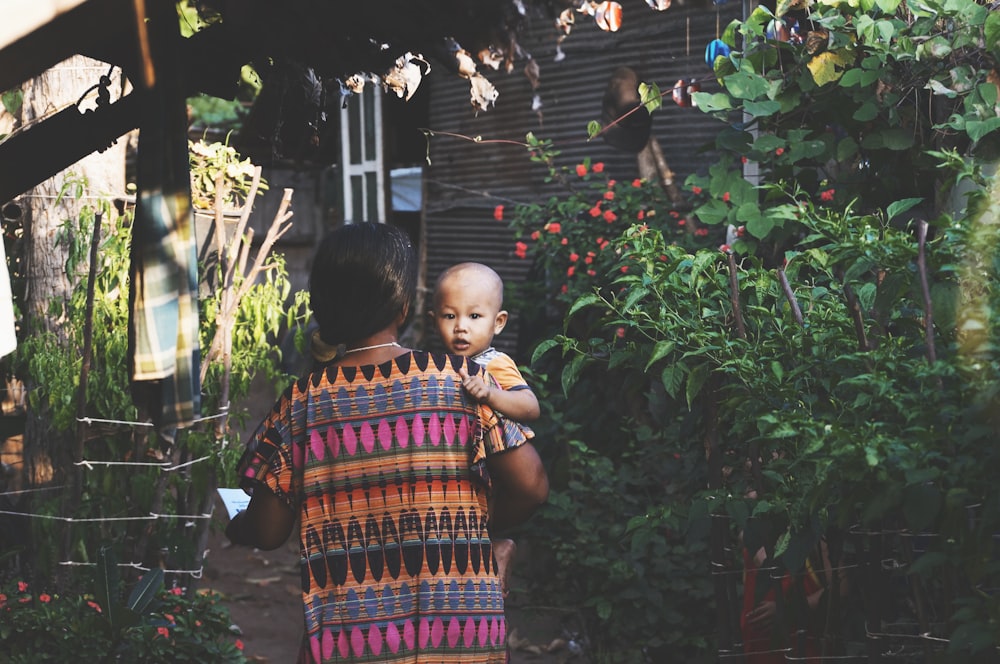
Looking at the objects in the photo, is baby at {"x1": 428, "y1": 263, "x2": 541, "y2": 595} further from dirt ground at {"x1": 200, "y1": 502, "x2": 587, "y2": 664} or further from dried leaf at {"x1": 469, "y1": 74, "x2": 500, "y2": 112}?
dirt ground at {"x1": 200, "y1": 502, "x2": 587, "y2": 664}

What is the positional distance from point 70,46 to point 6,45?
10.8 inches

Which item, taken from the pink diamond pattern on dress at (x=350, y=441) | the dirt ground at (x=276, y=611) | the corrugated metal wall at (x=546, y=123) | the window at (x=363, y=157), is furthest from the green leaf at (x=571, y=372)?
the window at (x=363, y=157)

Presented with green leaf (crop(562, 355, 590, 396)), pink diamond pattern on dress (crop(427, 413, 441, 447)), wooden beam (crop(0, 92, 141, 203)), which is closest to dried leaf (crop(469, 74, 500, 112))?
pink diamond pattern on dress (crop(427, 413, 441, 447))

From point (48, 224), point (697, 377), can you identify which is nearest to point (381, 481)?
point (697, 377)

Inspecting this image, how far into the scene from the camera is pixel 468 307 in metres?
3.34

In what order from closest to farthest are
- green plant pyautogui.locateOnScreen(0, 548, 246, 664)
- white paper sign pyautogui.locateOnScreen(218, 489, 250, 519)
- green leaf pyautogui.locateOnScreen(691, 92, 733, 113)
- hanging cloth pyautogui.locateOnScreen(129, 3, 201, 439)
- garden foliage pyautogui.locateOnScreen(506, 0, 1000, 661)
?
1. garden foliage pyautogui.locateOnScreen(506, 0, 1000, 661)
2. hanging cloth pyautogui.locateOnScreen(129, 3, 201, 439)
3. white paper sign pyautogui.locateOnScreen(218, 489, 250, 519)
4. green leaf pyautogui.locateOnScreen(691, 92, 733, 113)
5. green plant pyautogui.locateOnScreen(0, 548, 246, 664)

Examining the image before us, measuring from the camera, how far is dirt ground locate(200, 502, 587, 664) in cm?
618

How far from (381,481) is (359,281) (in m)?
0.43

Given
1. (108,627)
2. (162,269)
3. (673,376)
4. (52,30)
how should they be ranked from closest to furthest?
(52,30) → (162,269) → (673,376) → (108,627)

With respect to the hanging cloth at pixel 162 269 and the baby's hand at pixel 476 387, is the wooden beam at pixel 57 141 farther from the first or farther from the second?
the baby's hand at pixel 476 387

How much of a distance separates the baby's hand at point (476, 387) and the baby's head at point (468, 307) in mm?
762

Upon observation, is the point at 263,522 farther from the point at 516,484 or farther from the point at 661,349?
the point at 661,349

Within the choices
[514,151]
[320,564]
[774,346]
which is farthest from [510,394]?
[514,151]

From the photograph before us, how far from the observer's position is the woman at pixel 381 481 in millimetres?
2551
